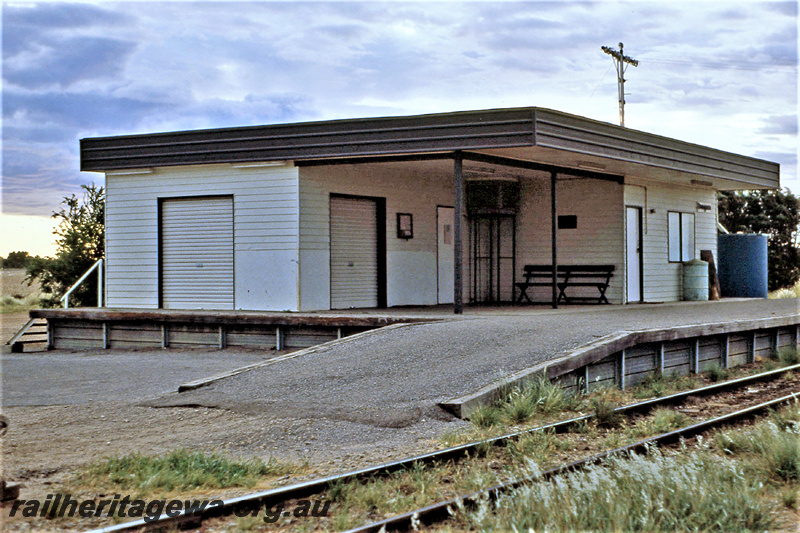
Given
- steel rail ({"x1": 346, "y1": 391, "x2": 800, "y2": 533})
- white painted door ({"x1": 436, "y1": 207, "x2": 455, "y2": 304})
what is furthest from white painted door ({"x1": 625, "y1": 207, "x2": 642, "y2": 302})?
steel rail ({"x1": 346, "y1": 391, "x2": 800, "y2": 533})

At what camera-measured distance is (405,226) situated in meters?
18.4

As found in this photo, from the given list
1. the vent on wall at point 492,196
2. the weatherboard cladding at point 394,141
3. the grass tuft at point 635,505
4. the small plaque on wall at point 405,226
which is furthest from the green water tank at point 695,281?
the grass tuft at point 635,505

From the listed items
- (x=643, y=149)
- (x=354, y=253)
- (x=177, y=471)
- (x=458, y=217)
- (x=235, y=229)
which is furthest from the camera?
(x=354, y=253)

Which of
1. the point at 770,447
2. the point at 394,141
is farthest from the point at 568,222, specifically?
the point at 770,447

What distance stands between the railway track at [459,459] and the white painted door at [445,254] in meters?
9.10

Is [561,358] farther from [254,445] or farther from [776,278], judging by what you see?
[776,278]

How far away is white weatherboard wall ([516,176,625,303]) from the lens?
19.3m

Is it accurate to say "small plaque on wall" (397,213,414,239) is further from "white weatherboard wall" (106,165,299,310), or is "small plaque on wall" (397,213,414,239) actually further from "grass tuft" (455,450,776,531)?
"grass tuft" (455,450,776,531)

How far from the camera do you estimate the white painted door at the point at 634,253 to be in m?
19.5

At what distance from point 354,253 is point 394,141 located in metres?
3.10

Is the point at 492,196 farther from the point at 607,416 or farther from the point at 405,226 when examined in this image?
the point at 607,416

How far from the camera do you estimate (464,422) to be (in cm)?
835

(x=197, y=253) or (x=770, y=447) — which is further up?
(x=197, y=253)

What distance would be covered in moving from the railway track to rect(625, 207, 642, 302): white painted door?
883cm
